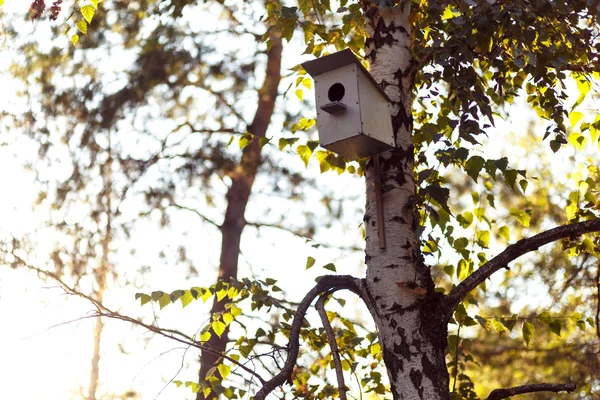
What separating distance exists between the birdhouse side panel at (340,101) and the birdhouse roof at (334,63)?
2 cm

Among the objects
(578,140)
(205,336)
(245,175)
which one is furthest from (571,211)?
(245,175)

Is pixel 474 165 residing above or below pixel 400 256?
above

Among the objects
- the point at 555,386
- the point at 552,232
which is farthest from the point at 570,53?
the point at 555,386

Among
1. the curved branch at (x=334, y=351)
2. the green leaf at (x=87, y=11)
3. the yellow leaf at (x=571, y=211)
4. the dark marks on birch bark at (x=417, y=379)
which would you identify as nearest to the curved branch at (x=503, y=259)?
the dark marks on birch bark at (x=417, y=379)

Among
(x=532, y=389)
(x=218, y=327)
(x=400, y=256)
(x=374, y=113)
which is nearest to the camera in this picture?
(x=532, y=389)

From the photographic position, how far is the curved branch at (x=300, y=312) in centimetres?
237

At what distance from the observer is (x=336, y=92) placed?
304cm

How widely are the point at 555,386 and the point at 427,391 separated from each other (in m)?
0.47

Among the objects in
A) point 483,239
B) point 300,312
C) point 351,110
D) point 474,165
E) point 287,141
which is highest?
point 287,141

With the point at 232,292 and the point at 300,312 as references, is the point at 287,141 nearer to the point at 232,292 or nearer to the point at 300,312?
the point at 232,292

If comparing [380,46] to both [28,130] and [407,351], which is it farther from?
[28,130]

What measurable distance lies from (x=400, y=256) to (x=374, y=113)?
0.57 metres

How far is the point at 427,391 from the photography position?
245 cm

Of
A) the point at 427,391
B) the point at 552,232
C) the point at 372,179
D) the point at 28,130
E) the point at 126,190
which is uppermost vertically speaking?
the point at 28,130
